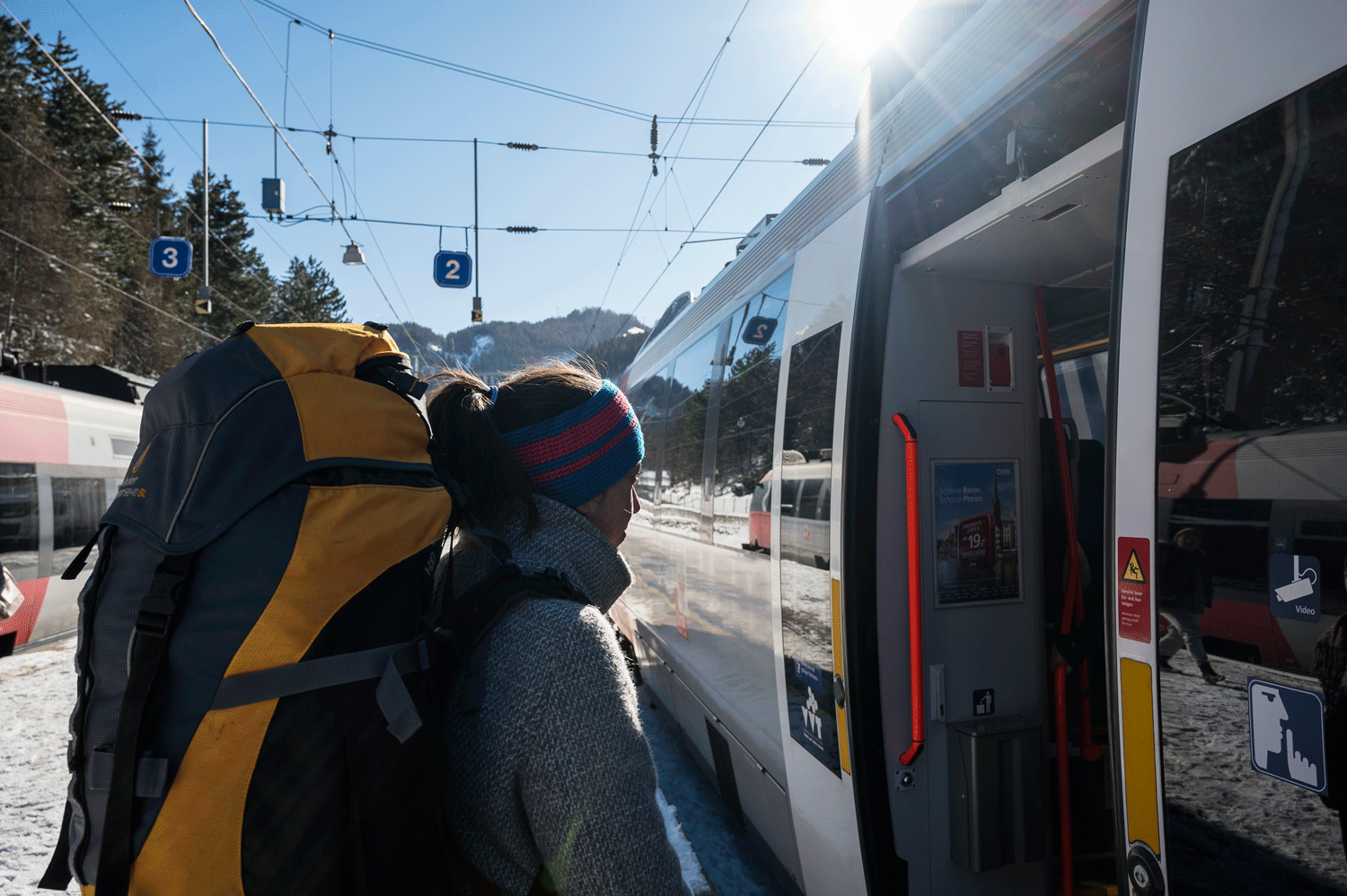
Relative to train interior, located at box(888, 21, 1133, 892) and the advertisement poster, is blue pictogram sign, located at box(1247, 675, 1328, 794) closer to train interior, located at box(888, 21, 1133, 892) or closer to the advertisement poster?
train interior, located at box(888, 21, 1133, 892)

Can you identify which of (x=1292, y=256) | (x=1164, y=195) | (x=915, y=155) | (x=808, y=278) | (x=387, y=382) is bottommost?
(x=387, y=382)

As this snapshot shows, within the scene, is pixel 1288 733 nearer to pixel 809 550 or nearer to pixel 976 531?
pixel 976 531

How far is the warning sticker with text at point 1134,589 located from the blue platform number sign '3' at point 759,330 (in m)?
2.15

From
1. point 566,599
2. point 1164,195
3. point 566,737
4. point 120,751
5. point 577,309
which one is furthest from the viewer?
point 577,309

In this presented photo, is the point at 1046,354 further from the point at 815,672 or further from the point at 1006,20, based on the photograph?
the point at 815,672

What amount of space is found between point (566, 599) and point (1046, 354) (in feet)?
7.52

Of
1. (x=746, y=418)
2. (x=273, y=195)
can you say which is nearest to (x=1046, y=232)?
(x=746, y=418)

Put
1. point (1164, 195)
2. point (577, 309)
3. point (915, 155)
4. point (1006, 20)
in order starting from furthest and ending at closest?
point (577, 309), point (915, 155), point (1006, 20), point (1164, 195)

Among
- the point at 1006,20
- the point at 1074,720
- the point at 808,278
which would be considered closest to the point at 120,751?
the point at 1006,20

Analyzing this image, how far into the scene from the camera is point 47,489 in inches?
378

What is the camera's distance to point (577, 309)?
415 ft

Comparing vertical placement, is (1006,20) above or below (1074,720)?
above

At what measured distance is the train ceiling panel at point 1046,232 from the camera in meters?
1.98

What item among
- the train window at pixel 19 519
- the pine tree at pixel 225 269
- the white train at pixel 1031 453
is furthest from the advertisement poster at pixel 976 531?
the pine tree at pixel 225 269
